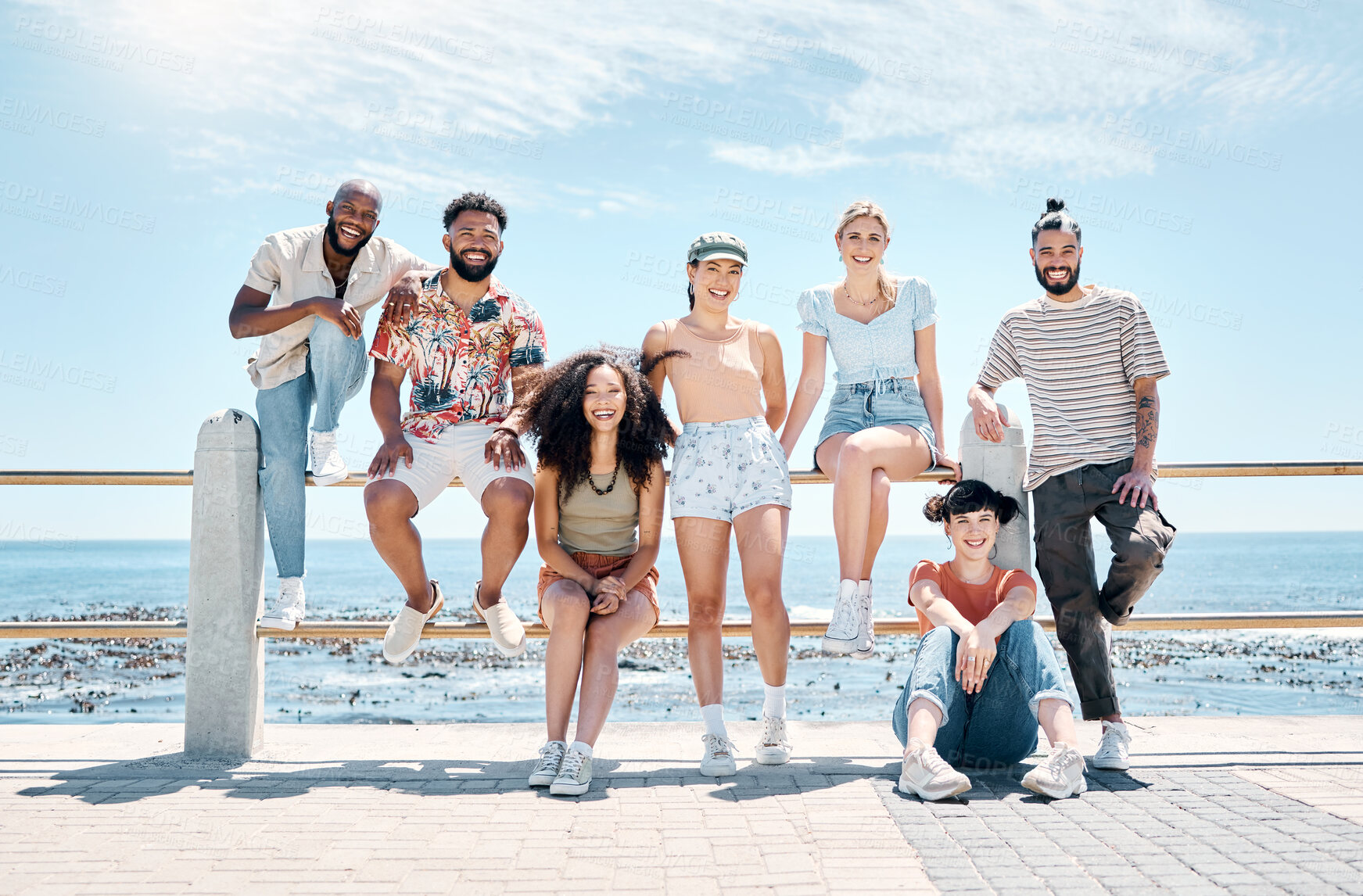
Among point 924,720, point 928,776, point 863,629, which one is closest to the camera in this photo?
point 928,776

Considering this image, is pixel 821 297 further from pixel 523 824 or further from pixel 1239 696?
pixel 1239 696

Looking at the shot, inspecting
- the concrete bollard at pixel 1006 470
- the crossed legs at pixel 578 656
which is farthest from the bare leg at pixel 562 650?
the concrete bollard at pixel 1006 470

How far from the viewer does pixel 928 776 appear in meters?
3.17

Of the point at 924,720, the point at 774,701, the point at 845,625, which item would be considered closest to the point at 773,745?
the point at 774,701

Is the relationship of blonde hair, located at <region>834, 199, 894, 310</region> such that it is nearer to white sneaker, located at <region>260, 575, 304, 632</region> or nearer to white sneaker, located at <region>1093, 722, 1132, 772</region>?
white sneaker, located at <region>1093, 722, 1132, 772</region>

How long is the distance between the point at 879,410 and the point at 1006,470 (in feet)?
2.02

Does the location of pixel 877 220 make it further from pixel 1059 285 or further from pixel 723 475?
pixel 723 475

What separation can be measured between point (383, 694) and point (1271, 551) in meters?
98.7

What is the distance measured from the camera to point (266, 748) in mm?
4152

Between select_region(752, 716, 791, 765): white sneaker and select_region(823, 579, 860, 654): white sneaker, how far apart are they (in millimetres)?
395

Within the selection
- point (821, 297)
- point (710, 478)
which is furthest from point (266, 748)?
point (821, 297)

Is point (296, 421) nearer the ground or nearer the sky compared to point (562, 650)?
nearer the sky

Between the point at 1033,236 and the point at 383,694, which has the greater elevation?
the point at 1033,236

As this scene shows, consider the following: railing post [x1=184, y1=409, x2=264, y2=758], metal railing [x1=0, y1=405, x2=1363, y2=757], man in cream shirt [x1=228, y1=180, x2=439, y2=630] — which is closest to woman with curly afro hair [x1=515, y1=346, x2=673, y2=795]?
metal railing [x1=0, y1=405, x2=1363, y2=757]
